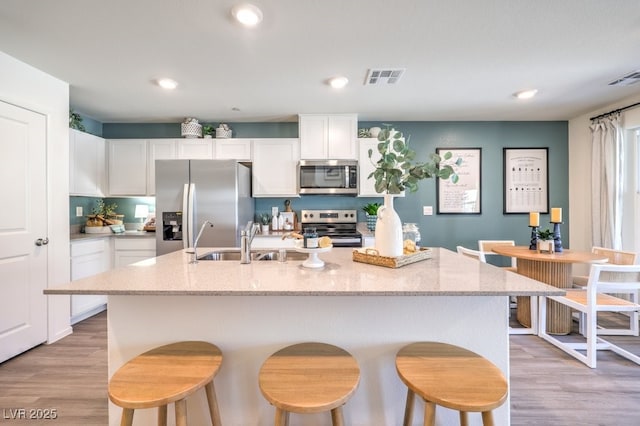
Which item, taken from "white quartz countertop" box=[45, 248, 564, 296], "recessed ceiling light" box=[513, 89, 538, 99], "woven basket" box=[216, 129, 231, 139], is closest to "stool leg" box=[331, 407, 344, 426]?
"white quartz countertop" box=[45, 248, 564, 296]

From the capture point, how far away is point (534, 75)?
8.38 feet

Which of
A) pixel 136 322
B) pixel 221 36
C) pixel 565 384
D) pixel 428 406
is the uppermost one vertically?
pixel 221 36

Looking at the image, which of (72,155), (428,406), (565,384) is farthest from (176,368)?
(72,155)

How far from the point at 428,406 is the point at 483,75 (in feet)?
8.69

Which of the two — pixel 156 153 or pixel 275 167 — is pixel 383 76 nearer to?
pixel 275 167

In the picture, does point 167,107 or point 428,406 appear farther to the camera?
point 167,107

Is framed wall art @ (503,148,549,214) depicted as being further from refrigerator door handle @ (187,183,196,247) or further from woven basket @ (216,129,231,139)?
refrigerator door handle @ (187,183,196,247)

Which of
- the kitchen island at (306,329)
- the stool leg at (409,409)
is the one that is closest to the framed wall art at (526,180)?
the kitchen island at (306,329)

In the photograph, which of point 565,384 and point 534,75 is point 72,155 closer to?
point 534,75

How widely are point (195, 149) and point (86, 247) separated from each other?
63.8 inches

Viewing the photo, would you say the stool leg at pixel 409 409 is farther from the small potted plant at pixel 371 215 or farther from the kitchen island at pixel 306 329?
the small potted plant at pixel 371 215

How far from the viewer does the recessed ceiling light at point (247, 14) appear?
1657mm

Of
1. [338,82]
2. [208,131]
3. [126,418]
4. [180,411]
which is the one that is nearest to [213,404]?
[180,411]

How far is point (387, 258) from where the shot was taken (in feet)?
5.03
